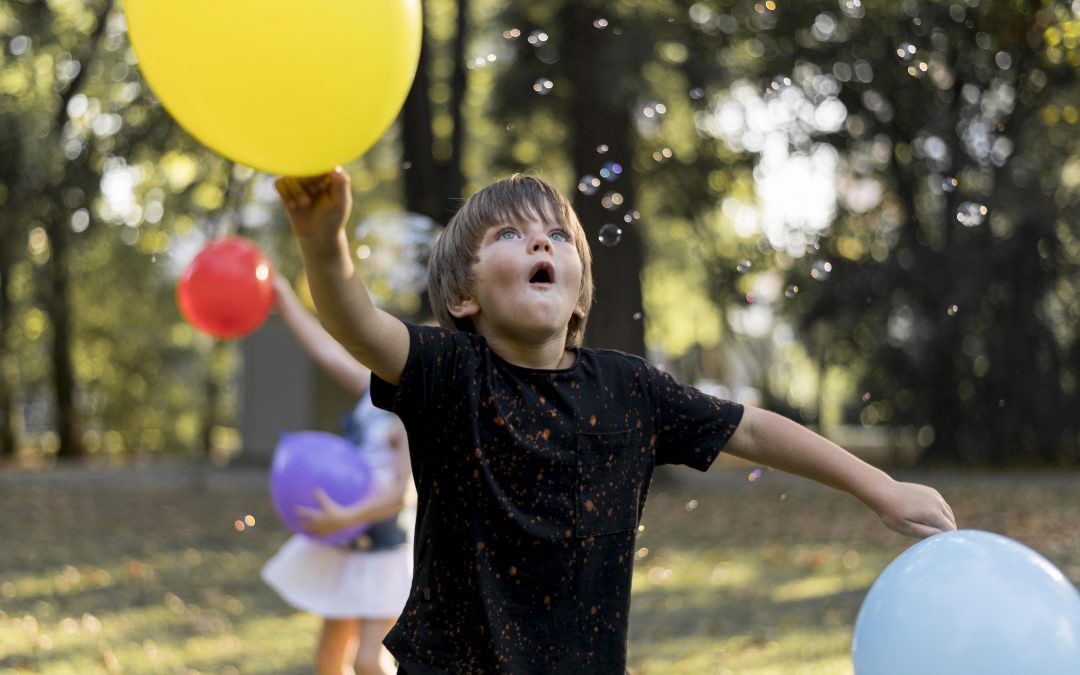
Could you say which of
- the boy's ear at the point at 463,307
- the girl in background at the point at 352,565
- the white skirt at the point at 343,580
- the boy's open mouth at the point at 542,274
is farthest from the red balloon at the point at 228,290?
the boy's open mouth at the point at 542,274

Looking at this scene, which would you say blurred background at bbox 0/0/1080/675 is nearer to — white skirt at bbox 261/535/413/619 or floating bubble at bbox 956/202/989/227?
white skirt at bbox 261/535/413/619

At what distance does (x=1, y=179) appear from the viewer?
48.1ft

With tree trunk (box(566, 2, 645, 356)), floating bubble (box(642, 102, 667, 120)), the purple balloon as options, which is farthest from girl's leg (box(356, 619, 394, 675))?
tree trunk (box(566, 2, 645, 356))

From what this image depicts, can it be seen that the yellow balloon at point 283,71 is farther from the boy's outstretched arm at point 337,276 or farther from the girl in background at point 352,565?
the girl in background at point 352,565

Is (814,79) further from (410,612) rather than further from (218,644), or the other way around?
(410,612)

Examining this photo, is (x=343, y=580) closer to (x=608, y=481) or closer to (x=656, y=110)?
(x=656, y=110)

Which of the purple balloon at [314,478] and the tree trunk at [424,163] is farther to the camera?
the tree trunk at [424,163]

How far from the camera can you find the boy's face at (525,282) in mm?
2428

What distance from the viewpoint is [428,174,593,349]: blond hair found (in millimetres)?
2551

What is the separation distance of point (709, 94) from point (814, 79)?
1.78 m

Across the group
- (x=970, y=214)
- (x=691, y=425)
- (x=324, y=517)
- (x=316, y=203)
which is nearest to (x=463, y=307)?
(x=691, y=425)

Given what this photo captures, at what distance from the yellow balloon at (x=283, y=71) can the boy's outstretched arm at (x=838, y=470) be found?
113 cm

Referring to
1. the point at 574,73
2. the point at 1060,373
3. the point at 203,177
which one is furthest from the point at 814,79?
the point at 203,177

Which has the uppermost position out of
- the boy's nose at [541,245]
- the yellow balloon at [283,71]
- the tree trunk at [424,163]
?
the yellow balloon at [283,71]
